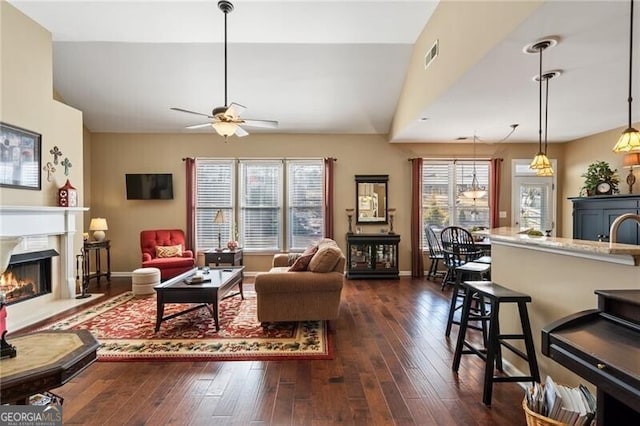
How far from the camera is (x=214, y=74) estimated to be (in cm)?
505

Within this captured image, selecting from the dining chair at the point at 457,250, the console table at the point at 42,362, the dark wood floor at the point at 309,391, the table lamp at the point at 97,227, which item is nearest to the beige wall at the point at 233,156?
the table lamp at the point at 97,227

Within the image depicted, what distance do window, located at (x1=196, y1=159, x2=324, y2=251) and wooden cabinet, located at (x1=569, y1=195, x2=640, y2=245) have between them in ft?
14.4

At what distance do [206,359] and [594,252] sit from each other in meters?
2.94

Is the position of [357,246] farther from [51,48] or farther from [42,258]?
[51,48]

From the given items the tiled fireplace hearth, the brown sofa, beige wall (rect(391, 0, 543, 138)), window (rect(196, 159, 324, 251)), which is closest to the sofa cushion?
the brown sofa

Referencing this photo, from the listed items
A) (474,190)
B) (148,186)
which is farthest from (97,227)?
(474,190)

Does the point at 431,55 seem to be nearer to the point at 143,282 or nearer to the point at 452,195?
the point at 452,195

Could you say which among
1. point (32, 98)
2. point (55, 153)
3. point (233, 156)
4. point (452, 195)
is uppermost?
point (32, 98)

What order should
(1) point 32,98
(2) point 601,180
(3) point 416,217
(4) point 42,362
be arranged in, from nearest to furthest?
1. (4) point 42,362
2. (1) point 32,98
3. (2) point 601,180
4. (3) point 416,217

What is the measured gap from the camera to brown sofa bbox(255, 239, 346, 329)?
3365mm

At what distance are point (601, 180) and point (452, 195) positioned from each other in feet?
7.49

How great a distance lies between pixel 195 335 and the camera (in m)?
3.35

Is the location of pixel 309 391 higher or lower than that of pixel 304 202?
lower

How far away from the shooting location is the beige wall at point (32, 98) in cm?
375
